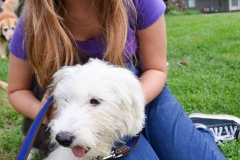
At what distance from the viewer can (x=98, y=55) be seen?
1.99m

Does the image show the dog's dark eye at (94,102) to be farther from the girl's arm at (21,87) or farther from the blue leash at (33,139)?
the girl's arm at (21,87)

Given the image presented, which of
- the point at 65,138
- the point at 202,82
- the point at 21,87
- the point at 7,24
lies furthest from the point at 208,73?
the point at 7,24

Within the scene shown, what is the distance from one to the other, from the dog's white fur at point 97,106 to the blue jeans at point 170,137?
404 millimetres

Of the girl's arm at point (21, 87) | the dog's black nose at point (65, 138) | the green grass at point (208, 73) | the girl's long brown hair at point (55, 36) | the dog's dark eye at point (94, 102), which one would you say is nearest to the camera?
the dog's black nose at point (65, 138)

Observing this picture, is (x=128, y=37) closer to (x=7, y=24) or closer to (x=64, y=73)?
(x=64, y=73)

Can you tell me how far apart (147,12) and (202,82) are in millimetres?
1741

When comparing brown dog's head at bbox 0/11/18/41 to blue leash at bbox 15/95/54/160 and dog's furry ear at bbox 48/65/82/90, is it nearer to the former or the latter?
dog's furry ear at bbox 48/65/82/90

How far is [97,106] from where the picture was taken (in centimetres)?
146

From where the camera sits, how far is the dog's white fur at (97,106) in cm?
139

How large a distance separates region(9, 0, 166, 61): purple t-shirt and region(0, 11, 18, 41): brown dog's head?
399cm

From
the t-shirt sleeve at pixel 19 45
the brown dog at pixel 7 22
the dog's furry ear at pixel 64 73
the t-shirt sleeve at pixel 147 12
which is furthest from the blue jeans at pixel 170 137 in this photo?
the brown dog at pixel 7 22

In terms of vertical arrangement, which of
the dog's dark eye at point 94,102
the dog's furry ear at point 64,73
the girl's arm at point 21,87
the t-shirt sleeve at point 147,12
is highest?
the t-shirt sleeve at point 147,12

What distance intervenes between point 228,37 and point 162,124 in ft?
12.6

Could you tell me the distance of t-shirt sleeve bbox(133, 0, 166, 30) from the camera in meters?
2.00
